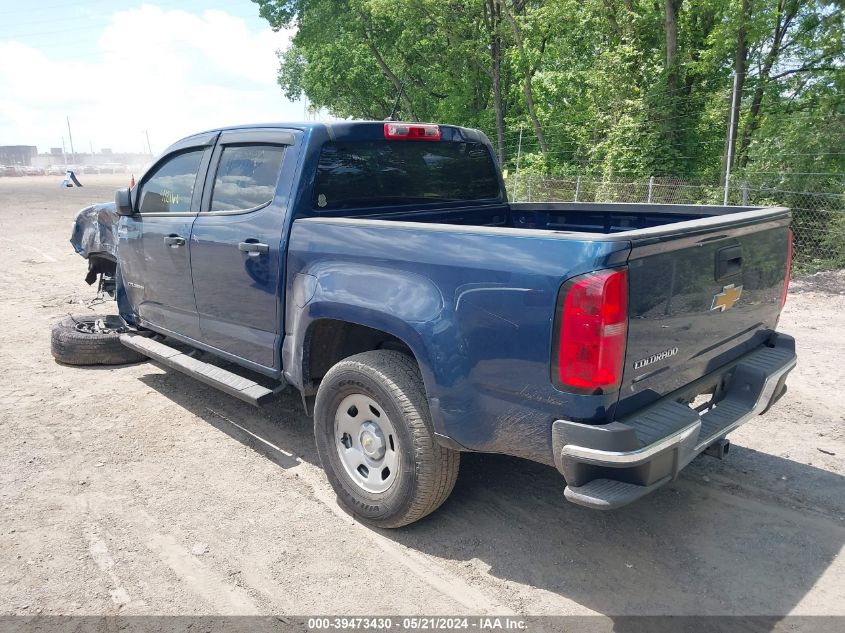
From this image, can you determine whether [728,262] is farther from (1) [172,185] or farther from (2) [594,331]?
(1) [172,185]

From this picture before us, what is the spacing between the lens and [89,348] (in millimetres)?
5707

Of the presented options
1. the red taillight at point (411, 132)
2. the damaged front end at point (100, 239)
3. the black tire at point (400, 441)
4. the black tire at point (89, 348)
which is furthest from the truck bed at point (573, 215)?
the damaged front end at point (100, 239)

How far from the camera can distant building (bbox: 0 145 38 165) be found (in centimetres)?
13338

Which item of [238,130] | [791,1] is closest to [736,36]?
[791,1]

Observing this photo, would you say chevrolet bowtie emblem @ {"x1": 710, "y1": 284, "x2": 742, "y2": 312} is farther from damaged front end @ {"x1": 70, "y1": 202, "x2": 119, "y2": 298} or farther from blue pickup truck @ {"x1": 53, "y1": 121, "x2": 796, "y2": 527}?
damaged front end @ {"x1": 70, "y1": 202, "x2": 119, "y2": 298}

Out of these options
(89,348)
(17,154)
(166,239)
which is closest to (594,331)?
(166,239)

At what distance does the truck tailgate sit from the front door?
10.2 feet

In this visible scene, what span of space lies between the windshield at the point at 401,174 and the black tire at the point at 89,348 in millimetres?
3175

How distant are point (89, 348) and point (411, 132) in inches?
144

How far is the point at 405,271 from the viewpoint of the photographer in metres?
2.93

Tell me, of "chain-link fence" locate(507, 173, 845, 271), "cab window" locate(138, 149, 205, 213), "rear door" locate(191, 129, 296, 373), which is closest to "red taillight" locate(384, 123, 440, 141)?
"rear door" locate(191, 129, 296, 373)

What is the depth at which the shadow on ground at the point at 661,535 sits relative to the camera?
9.19ft

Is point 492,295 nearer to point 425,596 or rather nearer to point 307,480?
point 425,596

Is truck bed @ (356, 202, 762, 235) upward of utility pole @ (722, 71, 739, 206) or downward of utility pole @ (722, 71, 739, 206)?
downward
